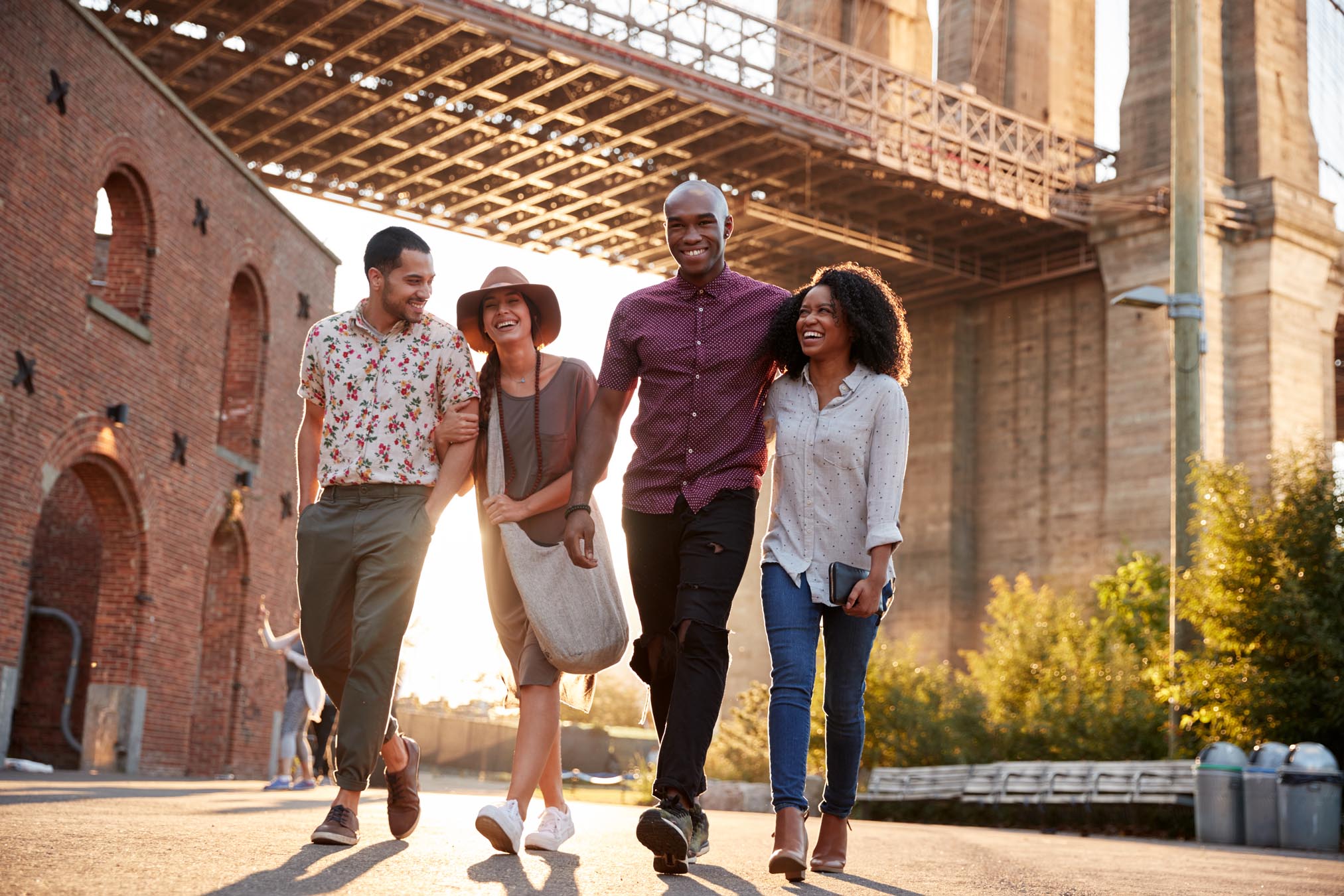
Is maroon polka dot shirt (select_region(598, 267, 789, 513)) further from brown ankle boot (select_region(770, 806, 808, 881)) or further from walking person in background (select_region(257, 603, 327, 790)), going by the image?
walking person in background (select_region(257, 603, 327, 790))

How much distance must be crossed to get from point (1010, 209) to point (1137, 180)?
2898 mm

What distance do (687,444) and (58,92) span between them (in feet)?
43.8

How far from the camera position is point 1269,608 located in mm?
13766

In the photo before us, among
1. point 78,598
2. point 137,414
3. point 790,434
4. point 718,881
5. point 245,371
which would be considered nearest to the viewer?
point 718,881

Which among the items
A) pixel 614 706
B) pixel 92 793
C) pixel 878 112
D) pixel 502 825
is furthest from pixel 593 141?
pixel 502 825

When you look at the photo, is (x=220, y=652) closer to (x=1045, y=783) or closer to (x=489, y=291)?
(x=1045, y=783)

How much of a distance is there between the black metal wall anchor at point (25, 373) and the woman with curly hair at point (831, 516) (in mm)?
12402

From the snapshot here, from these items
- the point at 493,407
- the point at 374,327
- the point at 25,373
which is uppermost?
the point at 25,373

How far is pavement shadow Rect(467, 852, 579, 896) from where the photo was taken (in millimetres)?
4199

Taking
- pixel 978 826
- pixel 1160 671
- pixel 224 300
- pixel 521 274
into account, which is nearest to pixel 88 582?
pixel 224 300

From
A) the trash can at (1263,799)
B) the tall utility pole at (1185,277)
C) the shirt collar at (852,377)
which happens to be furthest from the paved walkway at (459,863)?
the tall utility pole at (1185,277)

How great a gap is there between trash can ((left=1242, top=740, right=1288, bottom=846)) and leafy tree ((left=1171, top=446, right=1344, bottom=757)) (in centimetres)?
118

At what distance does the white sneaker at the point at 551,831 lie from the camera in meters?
5.50

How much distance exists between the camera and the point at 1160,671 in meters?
15.2
